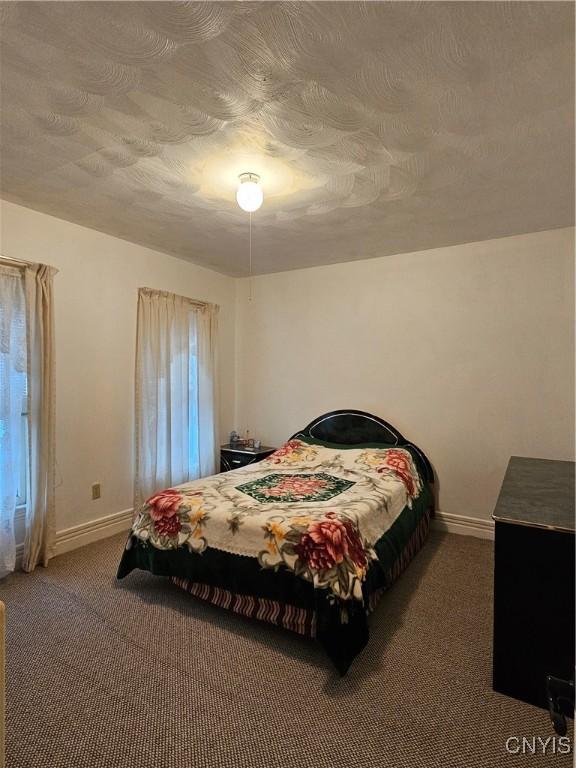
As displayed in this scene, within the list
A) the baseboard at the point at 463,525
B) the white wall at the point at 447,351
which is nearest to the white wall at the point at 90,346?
the white wall at the point at 447,351

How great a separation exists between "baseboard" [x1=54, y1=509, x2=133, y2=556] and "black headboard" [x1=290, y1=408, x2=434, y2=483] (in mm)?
1751

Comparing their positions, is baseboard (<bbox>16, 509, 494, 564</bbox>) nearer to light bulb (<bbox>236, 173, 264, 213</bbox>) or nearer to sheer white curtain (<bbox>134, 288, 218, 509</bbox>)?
sheer white curtain (<bbox>134, 288, 218, 509</bbox>)

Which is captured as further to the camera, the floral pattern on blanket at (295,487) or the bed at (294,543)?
the floral pattern on blanket at (295,487)

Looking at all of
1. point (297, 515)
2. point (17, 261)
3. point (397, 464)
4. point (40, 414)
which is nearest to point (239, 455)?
point (397, 464)

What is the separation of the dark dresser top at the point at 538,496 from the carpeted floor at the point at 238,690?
2.51 feet

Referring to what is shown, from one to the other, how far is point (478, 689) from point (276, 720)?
34.3 inches

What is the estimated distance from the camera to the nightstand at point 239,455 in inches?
160

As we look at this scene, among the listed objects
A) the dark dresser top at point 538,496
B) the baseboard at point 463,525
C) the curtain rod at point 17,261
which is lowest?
the baseboard at point 463,525

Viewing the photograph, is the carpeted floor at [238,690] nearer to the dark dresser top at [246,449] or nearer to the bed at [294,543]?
the bed at [294,543]

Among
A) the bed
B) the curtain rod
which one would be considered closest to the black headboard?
the bed

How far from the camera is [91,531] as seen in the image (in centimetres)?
320

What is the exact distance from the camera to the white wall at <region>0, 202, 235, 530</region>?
9.66 ft

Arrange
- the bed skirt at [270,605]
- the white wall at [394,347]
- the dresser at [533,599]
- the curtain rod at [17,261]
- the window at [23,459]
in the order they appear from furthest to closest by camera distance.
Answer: the white wall at [394,347], the window at [23,459], the curtain rod at [17,261], the bed skirt at [270,605], the dresser at [533,599]

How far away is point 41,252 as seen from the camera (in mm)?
2877
